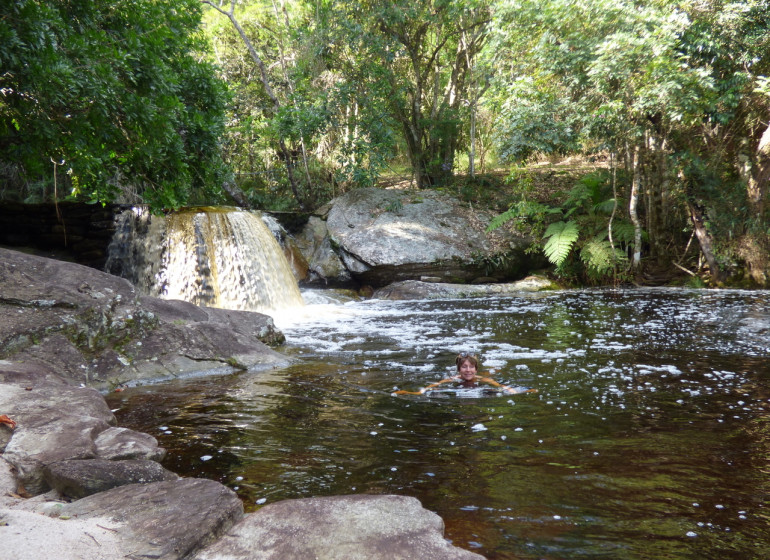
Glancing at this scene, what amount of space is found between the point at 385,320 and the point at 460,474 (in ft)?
24.7

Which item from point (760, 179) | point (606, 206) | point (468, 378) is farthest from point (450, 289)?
point (468, 378)

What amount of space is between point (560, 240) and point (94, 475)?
576 inches

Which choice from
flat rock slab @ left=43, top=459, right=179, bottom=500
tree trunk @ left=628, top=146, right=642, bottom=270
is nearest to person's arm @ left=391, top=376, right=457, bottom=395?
flat rock slab @ left=43, top=459, right=179, bottom=500

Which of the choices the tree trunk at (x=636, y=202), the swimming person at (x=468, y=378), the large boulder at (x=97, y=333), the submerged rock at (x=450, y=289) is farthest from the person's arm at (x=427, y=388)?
the tree trunk at (x=636, y=202)

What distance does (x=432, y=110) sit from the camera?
20188 millimetres

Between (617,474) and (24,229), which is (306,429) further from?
(24,229)

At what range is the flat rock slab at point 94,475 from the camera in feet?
9.53

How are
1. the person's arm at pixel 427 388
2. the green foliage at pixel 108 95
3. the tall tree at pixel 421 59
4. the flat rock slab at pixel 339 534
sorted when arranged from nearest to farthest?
the flat rock slab at pixel 339 534 → the person's arm at pixel 427 388 → the green foliage at pixel 108 95 → the tall tree at pixel 421 59

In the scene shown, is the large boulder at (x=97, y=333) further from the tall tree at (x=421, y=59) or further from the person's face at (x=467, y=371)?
the tall tree at (x=421, y=59)

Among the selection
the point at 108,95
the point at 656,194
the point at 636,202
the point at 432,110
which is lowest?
the point at 636,202

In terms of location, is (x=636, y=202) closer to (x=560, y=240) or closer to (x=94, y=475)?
(x=560, y=240)

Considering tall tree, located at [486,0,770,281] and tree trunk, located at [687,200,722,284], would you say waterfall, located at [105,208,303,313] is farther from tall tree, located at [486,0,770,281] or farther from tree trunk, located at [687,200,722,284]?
tree trunk, located at [687,200,722,284]

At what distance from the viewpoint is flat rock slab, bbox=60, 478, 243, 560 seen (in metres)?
2.28

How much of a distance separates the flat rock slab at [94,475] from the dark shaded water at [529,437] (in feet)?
1.83
